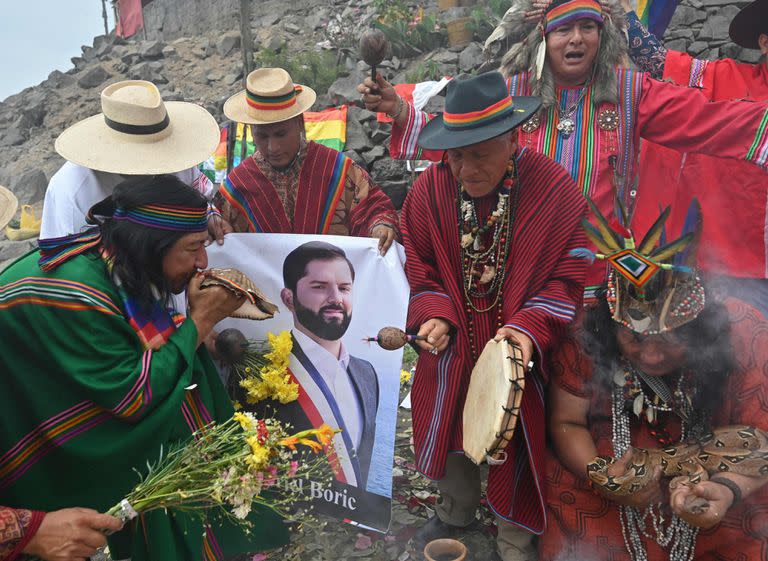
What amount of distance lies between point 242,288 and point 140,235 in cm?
49

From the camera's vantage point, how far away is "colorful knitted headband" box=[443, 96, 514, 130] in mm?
2736

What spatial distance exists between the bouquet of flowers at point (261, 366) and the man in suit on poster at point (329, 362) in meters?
0.08

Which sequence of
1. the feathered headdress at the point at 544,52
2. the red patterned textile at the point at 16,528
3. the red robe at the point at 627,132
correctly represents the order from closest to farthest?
the red patterned textile at the point at 16,528
the red robe at the point at 627,132
the feathered headdress at the point at 544,52

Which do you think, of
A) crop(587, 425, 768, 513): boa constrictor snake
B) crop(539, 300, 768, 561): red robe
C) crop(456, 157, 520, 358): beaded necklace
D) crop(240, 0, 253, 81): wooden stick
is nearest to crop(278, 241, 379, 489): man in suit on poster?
crop(456, 157, 520, 358): beaded necklace

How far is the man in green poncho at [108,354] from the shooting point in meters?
2.40

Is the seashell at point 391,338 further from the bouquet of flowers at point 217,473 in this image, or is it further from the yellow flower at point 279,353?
the yellow flower at point 279,353

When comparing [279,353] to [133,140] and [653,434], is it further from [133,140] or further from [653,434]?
[653,434]

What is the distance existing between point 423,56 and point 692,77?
466 inches

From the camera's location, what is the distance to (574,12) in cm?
340

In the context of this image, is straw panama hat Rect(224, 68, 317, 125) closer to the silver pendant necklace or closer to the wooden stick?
the silver pendant necklace

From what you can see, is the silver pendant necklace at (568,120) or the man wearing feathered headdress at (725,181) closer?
the silver pendant necklace at (568,120)

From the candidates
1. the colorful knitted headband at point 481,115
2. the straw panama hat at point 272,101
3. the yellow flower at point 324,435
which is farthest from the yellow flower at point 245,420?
the straw panama hat at point 272,101

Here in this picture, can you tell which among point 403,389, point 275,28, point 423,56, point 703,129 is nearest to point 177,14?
point 275,28

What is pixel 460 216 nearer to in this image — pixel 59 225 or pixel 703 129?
pixel 703 129
